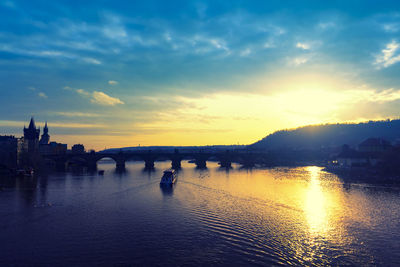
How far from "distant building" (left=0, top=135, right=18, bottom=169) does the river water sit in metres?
106

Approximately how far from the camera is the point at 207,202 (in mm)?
52312

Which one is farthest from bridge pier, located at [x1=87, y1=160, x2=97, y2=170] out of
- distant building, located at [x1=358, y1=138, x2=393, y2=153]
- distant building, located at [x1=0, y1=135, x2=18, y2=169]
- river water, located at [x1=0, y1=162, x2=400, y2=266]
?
distant building, located at [x1=358, y1=138, x2=393, y2=153]

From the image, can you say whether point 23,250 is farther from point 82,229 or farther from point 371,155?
point 371,155

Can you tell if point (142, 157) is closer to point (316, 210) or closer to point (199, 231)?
point (316, 210)

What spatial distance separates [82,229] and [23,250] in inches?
291

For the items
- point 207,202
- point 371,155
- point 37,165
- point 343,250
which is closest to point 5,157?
point 37,165

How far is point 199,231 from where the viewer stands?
3359cm

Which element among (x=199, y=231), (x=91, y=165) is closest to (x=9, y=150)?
(x=91, y=165)

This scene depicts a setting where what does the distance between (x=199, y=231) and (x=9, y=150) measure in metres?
156

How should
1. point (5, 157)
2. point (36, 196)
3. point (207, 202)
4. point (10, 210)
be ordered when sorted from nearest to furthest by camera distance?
point (10, 210), point (207, 202), point (36, 196), point (5, 157)

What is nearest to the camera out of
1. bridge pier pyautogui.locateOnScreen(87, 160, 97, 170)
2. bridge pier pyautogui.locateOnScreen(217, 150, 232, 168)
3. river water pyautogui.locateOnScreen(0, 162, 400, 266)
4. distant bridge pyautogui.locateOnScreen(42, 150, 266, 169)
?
river water pyautogui.locateOnScreen(0, 162, 400, 266)

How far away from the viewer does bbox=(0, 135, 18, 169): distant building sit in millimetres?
145450

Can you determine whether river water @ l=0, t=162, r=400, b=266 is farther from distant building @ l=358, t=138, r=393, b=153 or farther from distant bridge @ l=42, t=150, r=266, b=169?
distant building @ l=358, t=138, r=393, b=153

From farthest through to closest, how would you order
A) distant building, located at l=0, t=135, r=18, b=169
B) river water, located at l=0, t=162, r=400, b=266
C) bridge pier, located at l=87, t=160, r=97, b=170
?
1. bridge pier, located at l=87, t=160, r=97, b=170
2. distant building, located at l=0, t=135, r=18, b=169
3. river water, located at l=0, t=162, r=400, b=266
